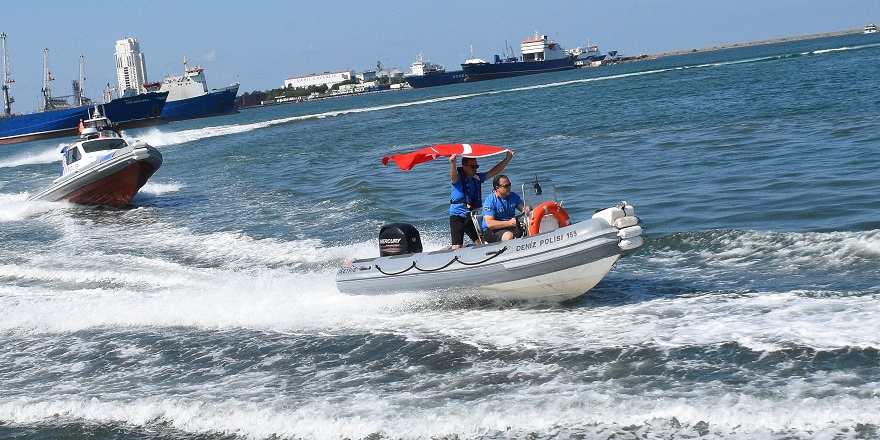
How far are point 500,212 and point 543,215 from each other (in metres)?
0.57

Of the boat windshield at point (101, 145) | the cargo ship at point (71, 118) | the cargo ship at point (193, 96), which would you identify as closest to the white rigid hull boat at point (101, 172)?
the boat windshield at point (101, 145)

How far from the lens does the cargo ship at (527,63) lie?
138m

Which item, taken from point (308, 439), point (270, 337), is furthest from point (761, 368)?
point (270, 337)

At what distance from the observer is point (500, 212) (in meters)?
9.88

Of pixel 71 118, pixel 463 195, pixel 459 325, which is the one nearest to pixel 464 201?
pixel 463 195

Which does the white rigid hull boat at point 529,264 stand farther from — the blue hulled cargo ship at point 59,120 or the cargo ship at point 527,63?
the cargo ship at point 527,63

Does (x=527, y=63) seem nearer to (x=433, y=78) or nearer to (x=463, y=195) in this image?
(x=433, y=78)

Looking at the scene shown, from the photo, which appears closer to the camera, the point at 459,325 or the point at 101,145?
the point at 459,325

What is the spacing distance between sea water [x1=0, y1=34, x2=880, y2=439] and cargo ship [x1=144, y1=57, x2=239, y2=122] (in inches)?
3525

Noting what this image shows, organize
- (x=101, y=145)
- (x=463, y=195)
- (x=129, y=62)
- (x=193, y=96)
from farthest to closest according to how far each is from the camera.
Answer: (x=129, y=62) < (x=193, y=96) < (x=101, y=145) < (x=463, y=195)

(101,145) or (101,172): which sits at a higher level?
(101,145)

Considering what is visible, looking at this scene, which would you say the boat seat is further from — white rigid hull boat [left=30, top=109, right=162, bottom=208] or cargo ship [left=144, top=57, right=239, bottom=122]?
cargo ship [left=144, top=57, right=239, bottom=122]

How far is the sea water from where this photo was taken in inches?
258

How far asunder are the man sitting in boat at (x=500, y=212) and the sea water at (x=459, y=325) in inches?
29.5
